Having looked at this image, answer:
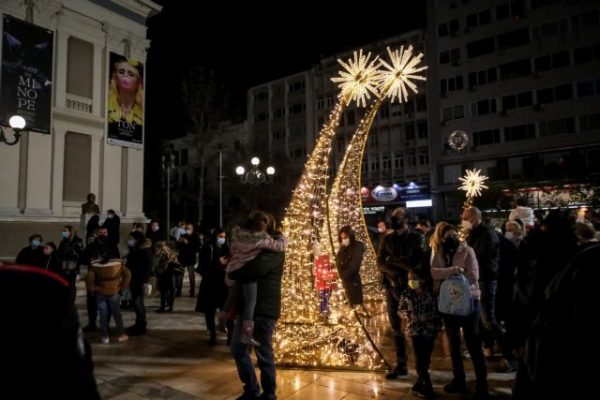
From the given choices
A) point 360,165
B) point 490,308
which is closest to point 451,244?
point 490,308

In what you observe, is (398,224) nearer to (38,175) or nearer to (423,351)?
(423,351)

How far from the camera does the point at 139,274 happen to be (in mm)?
7918

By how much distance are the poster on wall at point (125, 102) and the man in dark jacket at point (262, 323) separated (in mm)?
19011

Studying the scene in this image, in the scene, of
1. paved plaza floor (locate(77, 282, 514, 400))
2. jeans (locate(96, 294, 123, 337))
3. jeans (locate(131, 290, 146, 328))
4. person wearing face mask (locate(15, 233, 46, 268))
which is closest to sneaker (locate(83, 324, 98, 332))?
paved plaza floor (locate(77, 282, 514, 400))

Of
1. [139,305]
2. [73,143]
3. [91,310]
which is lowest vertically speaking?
[91,310]

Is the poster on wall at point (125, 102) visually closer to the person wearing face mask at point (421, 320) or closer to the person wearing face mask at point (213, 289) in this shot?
the person wearing face mask at point (213, 289)

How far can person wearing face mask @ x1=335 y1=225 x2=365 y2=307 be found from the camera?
6941 mm

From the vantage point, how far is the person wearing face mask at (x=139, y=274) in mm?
7770

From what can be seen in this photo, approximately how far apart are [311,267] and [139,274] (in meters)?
3.31

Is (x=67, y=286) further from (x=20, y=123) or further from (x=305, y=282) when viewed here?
(x=20, y=123)

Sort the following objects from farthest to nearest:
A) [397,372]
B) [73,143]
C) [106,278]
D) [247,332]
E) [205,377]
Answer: [73,143]
[106,278]
[205,377]
[397,372]
[247,332]

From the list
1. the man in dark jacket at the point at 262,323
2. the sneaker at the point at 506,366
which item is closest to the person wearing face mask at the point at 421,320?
the sneaker at the point at 506,366

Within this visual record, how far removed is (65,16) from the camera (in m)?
19.3

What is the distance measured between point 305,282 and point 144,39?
20.7 meters
